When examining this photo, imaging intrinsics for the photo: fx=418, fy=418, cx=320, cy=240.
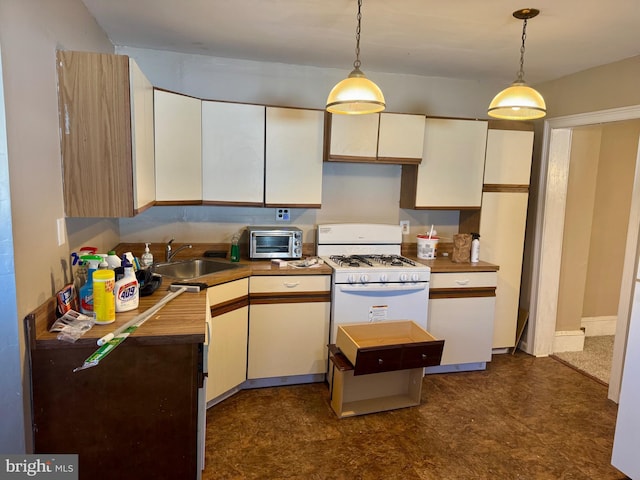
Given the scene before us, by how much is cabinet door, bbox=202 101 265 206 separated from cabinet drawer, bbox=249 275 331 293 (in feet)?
2.00

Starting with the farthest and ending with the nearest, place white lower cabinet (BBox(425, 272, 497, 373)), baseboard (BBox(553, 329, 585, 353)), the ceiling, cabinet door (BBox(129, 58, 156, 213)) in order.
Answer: baseboard (BBox(553, 329, 585, 353))
white lower cabinet (BBox(425, 272, 497, 373))
the ceiling
cabinet door (BBox(129, 58, 156, 213))

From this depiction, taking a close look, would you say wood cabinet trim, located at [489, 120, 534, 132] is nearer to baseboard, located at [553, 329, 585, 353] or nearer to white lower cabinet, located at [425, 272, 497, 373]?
white lower cabinet, located at [425, 272, 497, 373]

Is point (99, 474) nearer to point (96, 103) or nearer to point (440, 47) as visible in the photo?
point (96, 103)

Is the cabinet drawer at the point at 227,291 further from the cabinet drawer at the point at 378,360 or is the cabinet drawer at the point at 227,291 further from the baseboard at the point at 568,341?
the baseboard at the point at 568,341

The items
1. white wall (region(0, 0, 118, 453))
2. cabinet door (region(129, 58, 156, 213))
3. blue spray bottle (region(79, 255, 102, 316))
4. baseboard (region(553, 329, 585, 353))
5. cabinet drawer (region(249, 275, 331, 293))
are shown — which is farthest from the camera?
baseboard (region(553, 329, 585, 353))

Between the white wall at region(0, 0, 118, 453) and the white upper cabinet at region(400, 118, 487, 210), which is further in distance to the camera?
the white upper cabinet at region(400, 118, 487, 210)

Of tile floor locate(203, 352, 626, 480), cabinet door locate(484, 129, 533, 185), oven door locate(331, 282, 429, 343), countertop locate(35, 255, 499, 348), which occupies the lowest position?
tile floor locate(203, 352, 626, 480)

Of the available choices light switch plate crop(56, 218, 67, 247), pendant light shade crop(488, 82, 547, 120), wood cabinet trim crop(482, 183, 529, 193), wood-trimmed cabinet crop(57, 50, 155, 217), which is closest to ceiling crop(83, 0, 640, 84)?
pendant light shade crop(488, 82, 547, 120)

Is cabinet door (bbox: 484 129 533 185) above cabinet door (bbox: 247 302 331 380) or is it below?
above

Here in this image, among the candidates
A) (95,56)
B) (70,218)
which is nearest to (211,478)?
(70,218)

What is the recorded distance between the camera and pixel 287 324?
2930 mm

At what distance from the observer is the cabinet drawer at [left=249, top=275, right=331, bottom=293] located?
284 centimetres

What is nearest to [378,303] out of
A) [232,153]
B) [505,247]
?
[505,247]

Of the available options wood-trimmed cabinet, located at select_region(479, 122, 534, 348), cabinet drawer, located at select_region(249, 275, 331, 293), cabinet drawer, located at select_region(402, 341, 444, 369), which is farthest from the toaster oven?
wood-trimmed cabinet, located at select_region(479, 122, 534, 348)
